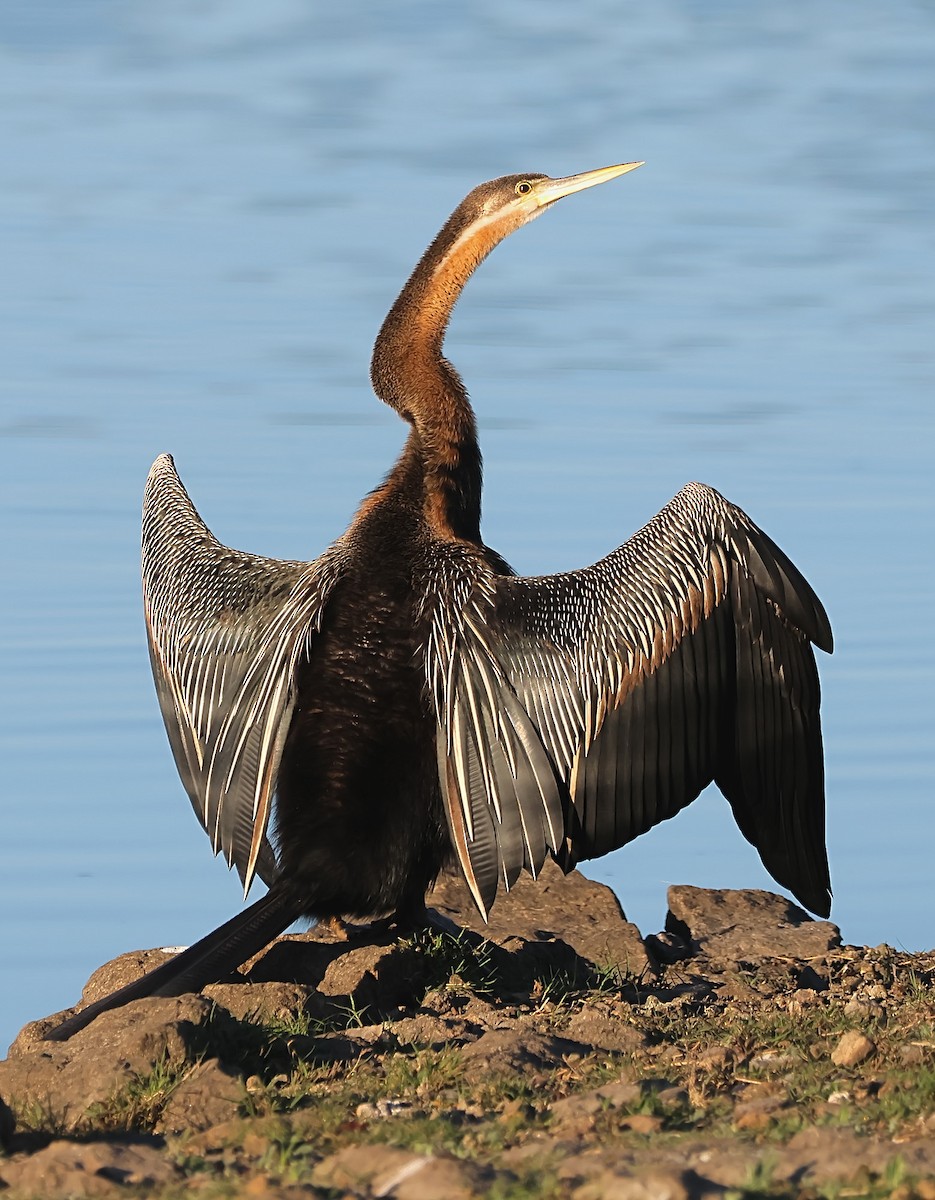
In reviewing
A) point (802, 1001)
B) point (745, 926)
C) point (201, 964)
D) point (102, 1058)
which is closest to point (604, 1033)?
point (802, 1001)

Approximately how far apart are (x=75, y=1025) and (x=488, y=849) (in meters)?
1.52

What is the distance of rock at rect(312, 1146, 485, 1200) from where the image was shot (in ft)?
12.7

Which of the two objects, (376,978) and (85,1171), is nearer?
(85,1171)

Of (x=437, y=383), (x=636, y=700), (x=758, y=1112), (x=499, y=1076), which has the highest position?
(x=437, y=383)

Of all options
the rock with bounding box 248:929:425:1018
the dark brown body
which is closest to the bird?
the dark brown body

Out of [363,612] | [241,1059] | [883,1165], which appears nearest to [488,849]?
[363,612]

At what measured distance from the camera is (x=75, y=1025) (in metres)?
6.01

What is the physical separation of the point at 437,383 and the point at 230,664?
61.6 inches

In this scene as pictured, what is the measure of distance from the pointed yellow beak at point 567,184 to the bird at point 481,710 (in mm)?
2030

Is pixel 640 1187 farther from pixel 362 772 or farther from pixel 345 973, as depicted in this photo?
pixel 362 772

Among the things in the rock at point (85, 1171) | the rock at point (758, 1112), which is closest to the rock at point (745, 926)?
the rock at point (758, 1112)

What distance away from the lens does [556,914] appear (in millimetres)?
7930

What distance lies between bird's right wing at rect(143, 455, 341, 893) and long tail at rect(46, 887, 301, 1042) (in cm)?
33

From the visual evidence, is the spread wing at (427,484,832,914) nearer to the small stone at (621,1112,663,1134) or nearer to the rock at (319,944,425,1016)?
the rock at (319,944,425,1016)
